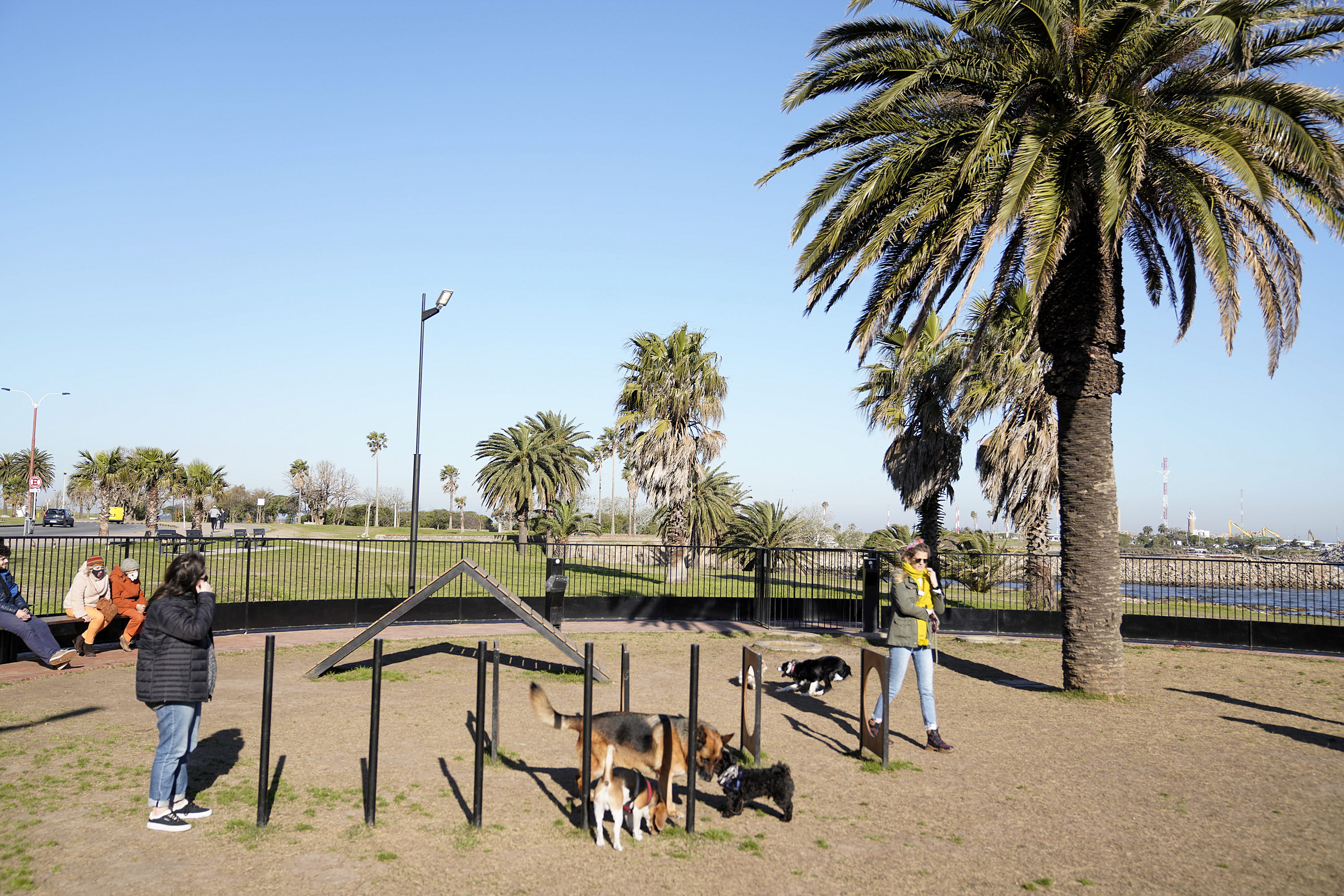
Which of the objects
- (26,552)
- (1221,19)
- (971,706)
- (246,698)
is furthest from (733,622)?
(26,552)

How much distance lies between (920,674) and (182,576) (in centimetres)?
638

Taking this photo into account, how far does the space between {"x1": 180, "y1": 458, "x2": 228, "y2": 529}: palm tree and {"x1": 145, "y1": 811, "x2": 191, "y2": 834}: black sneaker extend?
50.3m

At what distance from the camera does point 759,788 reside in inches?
243

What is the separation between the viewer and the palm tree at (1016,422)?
23156 millimetres

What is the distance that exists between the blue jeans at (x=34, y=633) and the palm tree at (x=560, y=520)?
2367 centimetres

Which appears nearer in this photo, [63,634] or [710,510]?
[63,634]

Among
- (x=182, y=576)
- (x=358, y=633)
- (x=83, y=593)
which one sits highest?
(x=182, y=576)

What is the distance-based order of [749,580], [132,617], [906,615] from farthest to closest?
[749,580]
[132,617]
[906,615]

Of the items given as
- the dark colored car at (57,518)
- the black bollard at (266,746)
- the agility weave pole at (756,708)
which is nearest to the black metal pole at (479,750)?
the black bollard at (266,746)

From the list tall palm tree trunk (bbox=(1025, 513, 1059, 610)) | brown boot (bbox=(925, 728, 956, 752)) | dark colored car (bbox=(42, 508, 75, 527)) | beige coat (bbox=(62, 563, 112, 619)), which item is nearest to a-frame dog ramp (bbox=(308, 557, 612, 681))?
beige coat (bbox=(62, 563, 112, 619))

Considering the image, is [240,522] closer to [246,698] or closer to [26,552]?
[26,552]

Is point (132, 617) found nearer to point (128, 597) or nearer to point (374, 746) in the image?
point (128, 597)

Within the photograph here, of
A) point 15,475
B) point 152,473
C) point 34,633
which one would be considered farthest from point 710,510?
point 15,475

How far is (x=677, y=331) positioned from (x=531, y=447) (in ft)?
59.1
